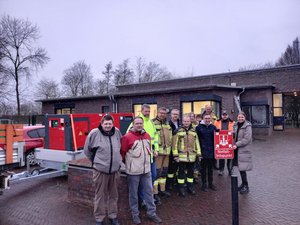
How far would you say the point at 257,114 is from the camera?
2056 cm

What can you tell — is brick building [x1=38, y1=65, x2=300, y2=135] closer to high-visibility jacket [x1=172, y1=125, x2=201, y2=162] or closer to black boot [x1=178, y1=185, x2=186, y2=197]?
high-visibility jacket [x1=172, y1=125, x2=201, y2=162]

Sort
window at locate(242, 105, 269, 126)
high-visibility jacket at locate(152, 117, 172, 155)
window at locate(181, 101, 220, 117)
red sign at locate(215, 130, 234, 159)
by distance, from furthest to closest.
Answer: window at locate(242, 105, 269, 126) < window at locate(181, 101, 220, 117) < red sign at locate(215, 130, 234, 159) < high-visibility jacket at locate(152, 117, 172, 155)

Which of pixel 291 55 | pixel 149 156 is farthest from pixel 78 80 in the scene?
pixel 149 156

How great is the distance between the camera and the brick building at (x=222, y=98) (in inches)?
666

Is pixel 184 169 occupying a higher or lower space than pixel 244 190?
higher

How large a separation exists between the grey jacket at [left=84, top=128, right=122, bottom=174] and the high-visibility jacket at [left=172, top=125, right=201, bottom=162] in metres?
1.84

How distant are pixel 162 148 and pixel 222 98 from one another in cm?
1248

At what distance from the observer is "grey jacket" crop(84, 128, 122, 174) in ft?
14.4

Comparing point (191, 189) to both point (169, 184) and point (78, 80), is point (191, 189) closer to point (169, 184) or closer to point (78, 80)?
point (169, 184)

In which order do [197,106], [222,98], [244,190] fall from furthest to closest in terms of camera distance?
[222,98]
[197,106]
[244,190]

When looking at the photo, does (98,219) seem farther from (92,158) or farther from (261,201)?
(261,201)

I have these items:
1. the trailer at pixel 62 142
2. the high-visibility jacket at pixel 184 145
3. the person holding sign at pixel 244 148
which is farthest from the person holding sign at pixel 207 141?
the trailer at pixel 62 142

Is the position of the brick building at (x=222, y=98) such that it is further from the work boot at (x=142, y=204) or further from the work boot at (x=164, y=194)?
the work boot at (x=142, y=204)

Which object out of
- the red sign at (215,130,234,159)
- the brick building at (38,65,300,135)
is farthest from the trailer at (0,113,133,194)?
the brick building at (38,65,300,135)
